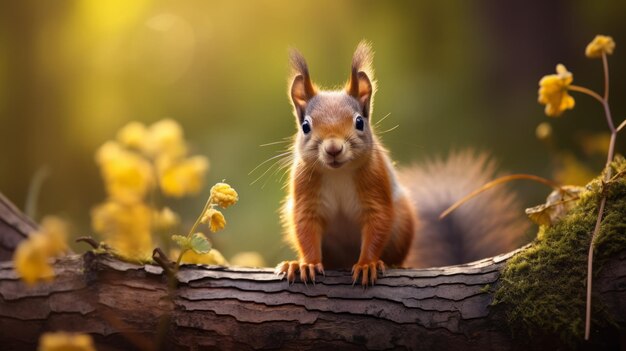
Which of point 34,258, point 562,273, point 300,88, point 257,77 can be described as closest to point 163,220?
point 300,88

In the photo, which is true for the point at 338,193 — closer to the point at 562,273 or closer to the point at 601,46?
the point at 562,273

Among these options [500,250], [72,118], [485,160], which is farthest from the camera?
[72,118]

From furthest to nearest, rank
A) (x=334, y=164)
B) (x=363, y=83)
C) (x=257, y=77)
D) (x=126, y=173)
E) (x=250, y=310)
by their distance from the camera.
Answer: (x=257, y=77) < (x=363, y=83) < (x=334, y=164) < (x=126, y=173) < (x=250, y=310)

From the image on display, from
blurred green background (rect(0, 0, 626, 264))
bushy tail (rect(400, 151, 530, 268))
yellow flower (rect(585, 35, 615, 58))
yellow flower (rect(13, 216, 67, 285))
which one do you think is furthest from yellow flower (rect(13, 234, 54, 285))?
blurred green background (rect(0, 0, 626, 264))

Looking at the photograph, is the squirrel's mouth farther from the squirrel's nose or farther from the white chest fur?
the white chest fur

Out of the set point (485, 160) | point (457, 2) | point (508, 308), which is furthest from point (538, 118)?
point (508, 308)

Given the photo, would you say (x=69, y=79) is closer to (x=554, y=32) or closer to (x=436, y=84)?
(x=436, y=84)

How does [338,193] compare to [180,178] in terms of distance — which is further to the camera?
[338,193]

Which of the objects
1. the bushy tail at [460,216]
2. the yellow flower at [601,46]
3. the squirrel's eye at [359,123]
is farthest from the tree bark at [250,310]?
the bushy tail at [460,216]

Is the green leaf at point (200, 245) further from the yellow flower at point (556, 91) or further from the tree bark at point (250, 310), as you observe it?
the yellow flower at point (556, 91)
